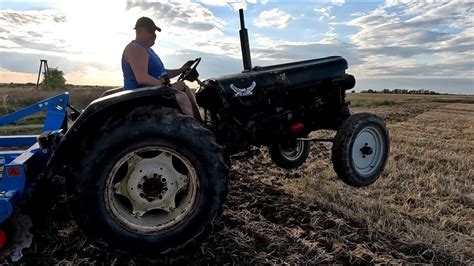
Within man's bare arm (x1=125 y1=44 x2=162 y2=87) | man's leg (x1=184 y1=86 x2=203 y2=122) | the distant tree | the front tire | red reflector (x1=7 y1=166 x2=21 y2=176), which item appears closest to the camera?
red reflector (x1=7 y1=166 x2=21 y2=176)

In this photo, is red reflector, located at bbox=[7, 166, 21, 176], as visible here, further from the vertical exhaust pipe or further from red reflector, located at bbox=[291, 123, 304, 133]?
red reflector, located at bbox=[291, 123, 304, 133]

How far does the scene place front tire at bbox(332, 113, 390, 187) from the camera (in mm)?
4590

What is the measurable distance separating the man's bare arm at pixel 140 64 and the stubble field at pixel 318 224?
3.74 feet

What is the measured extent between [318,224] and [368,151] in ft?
4.47

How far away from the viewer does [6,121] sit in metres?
4.32

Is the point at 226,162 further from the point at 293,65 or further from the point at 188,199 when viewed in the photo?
the point at 293,65

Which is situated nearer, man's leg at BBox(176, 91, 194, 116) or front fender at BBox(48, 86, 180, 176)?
front fender at BBox(48, 86, 180, 176)

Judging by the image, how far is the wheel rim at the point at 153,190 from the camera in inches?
120

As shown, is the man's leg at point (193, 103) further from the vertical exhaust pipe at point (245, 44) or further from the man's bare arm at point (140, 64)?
Result: the vertical exhaust pipe at point (245, 44)

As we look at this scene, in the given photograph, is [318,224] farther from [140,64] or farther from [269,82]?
[140,64]

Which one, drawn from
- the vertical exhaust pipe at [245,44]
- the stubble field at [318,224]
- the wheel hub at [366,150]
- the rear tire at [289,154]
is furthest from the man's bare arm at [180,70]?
the wheel hub at [366,150]

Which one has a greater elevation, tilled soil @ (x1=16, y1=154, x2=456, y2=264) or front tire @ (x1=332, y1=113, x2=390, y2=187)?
front tire @ (x1=332, y1=113, x2=390, y2=187)

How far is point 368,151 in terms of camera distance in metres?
4.83

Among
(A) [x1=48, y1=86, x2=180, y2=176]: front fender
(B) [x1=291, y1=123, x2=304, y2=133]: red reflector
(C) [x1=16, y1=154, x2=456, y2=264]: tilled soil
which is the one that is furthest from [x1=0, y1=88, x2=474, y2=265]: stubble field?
(B) [x1=291, y1=123, x2=304, y2=133]: red reflector
